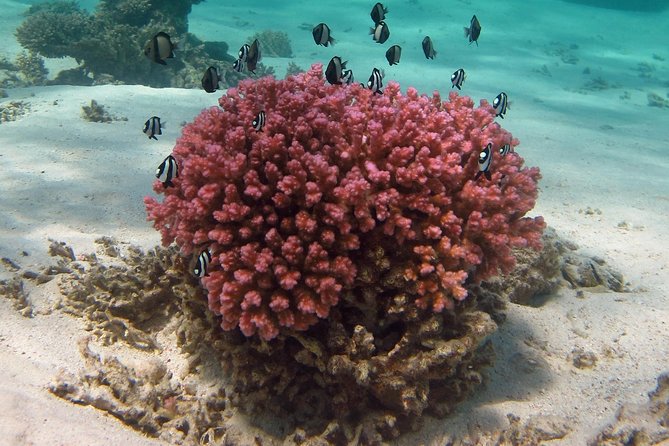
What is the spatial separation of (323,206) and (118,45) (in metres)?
12.6

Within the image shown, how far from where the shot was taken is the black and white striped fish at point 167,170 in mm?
3361

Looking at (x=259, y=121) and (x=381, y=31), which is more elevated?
(x=381, y=31)

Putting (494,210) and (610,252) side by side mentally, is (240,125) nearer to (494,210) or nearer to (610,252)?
(494,210)

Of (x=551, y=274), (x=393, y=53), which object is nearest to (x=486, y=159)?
(x=551, y=274)

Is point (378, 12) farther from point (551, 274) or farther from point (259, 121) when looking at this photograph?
point (551, 274)

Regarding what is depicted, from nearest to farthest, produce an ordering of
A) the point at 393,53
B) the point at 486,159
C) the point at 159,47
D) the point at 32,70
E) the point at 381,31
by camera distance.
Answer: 1. the point at 486,159
2. the point at 159,47
3. the point at 393,53
4. the point at 381,31
5. the point at 32,70

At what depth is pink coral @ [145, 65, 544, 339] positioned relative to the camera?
300cm

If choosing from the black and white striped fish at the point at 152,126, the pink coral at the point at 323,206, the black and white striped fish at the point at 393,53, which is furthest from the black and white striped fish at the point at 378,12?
the black and white striped fish at the point at 152,126

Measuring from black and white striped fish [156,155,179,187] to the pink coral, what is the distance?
4.1 inches

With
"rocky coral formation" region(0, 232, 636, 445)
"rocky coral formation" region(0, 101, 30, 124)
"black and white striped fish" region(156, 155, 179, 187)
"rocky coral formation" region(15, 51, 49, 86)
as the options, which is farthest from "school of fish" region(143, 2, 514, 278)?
"rocky coral formation" region(15, 51, 49, 86)

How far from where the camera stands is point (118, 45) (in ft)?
42.5

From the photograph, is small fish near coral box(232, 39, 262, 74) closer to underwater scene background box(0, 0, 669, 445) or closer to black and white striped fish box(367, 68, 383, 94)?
underwater scene background box(0, 0, 669, 445)

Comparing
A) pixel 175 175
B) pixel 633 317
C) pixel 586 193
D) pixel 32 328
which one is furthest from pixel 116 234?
pixel 586 193

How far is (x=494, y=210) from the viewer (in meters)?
3.51
